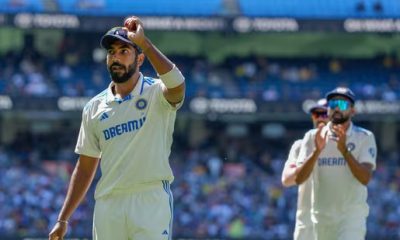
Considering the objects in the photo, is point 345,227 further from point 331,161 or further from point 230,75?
point 230,75

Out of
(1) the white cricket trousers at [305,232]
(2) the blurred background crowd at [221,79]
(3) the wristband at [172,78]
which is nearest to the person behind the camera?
(3) the wristband at [172,78]

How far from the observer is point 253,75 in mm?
29953

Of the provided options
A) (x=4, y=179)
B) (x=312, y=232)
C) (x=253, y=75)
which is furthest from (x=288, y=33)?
(x=312, y=232)

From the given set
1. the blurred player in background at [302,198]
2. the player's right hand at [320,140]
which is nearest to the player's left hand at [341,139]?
the player's right hand at [320,140]

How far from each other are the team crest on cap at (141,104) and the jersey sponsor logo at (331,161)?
109 inches

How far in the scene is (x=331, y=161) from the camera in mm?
9008

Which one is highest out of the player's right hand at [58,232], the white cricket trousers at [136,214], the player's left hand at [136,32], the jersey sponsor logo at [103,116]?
the player's left hand at [136,32]

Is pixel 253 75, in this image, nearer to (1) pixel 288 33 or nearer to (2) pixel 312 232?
(1) pixel 288 33

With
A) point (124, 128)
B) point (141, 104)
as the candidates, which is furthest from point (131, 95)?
point (124, 128)

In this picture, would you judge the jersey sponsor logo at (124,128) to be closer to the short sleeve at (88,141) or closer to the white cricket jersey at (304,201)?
the short sleeve at (88,141)

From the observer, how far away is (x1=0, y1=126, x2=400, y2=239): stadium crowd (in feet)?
80.2

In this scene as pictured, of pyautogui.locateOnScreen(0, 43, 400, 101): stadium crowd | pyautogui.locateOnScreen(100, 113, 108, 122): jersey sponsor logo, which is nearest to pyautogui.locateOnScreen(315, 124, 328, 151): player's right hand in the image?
pyautogui.locateOnScreen(100, 113, 108, 122): jersey sponsor logo

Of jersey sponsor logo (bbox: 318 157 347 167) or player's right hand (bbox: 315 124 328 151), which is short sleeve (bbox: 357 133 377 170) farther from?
player's right hand (bbox: 315 124 328 151)

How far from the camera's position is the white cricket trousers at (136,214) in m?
6.48
